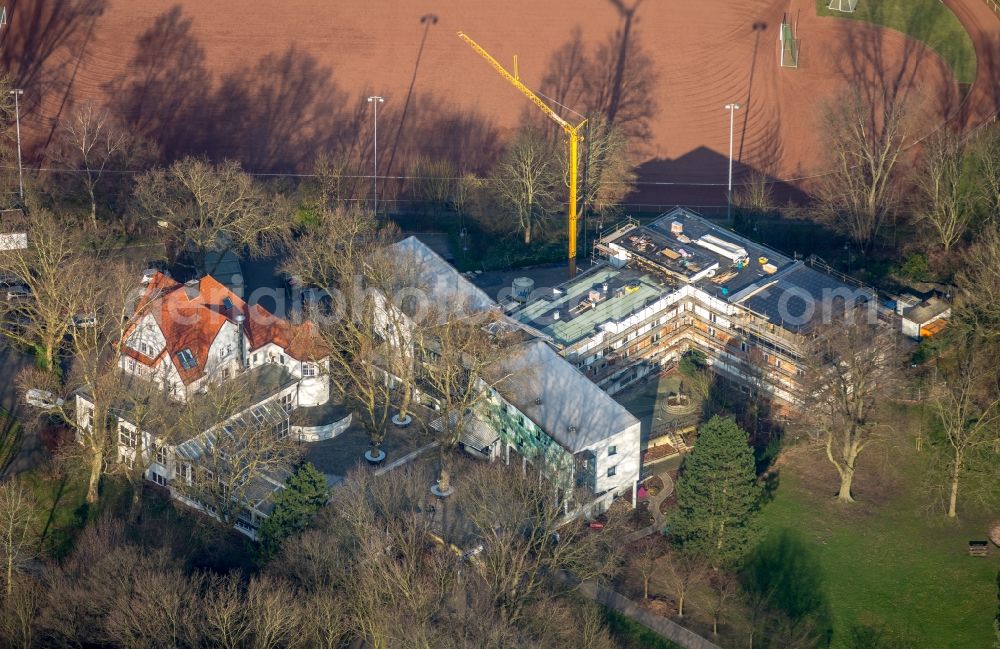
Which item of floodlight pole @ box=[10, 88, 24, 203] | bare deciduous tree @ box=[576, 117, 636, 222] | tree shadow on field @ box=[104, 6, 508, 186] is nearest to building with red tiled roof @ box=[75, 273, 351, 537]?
floodlight pole @ box=[10, 88, 24, 203]

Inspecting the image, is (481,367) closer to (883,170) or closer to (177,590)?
(177,590)

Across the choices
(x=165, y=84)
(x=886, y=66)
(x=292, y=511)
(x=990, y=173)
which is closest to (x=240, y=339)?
(x=292, y=511)

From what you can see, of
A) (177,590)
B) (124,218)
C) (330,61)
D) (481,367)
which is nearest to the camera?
(177,590)

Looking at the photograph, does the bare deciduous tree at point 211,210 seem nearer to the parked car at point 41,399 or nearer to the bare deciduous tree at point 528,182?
the bare deciduous tree at point 528,182

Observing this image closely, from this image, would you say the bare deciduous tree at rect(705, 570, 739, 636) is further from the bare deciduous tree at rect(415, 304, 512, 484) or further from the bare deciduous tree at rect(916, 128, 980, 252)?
the bare deciduous tree at rect(916, 128, 980, 252)

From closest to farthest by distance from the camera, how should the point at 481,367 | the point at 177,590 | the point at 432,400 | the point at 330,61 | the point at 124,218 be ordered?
the point at 177,590 < the point at 481,367 < the point at 432,400 < the point at 124,218 < the point at 330,61

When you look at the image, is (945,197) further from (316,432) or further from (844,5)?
(316,432)

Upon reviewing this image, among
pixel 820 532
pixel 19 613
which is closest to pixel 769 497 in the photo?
pixel 820 532
